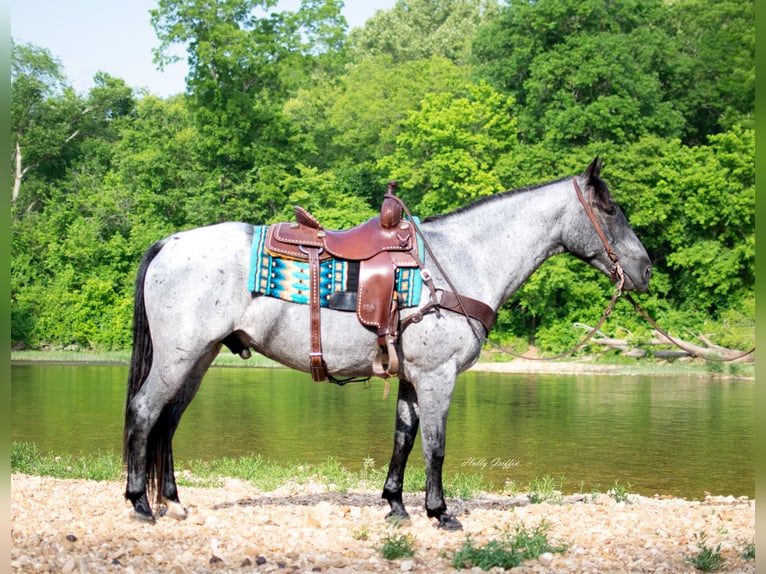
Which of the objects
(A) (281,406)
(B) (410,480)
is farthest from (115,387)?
(B) (410,480)

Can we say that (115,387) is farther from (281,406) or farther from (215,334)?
(215,334)

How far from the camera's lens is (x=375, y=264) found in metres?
6.34

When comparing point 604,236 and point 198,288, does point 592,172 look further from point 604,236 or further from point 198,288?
point 198,288

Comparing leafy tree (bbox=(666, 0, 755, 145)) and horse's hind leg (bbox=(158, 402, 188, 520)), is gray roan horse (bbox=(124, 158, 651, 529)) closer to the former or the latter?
horse's hind leg (bbox=(158, 402, 188, 520))

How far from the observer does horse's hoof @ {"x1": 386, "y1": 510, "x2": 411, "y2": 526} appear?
645 cm

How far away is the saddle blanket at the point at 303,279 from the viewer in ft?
20.7

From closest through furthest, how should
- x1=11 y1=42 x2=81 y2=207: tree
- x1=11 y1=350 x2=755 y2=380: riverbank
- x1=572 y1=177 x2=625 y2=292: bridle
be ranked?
x1=572 y1=177 x2=625 y2=292: bridle, x1=11 y1=350 x2=755 y2=380: riverbank, x1=11 y1=42 x2=81 y2=207: tree

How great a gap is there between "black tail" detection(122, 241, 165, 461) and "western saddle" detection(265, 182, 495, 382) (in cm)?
102

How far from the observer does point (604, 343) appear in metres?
32.5

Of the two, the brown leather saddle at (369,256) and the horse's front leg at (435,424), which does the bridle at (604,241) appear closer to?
the brown leather saddle at (369,256)

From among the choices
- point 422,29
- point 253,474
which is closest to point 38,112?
point 422,29

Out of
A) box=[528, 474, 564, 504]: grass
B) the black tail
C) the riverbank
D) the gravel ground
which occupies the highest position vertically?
the black tail

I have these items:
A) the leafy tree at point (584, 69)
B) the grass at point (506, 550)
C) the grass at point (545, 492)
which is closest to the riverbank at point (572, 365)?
the leafy tree at point (584, 69)

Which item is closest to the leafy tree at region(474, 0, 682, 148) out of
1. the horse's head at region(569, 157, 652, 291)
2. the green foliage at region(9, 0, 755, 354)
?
the green foliage at region(9, 0, 755, 354)
